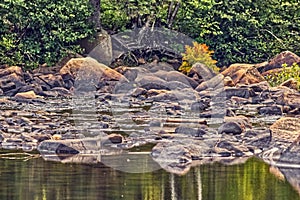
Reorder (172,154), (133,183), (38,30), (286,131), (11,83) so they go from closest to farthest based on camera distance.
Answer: (133,183) < (172,154) < (286,131) < (11,83) < (38,30)

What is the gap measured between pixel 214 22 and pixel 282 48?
2811 mm

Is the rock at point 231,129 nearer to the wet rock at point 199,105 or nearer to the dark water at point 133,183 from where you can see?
the dark water at point 133,183

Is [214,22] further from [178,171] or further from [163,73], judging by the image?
[178,171]

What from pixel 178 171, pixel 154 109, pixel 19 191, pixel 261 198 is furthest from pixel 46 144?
pixel 154 109

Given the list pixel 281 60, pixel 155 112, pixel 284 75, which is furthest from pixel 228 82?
pixel 155 112

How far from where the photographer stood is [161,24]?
123 feet

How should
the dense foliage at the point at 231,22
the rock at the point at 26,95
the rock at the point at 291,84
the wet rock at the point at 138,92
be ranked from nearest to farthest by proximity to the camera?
the rock at the point at 26,95 → the rock at the point at 291,84 → the wet rock at the point at 138,92 → the dense foliage at the point at 231,22

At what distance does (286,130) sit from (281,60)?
15.6 m

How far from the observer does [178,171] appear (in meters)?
16.0

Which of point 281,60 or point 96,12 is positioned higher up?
point 96,12

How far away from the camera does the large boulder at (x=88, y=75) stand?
108 feet

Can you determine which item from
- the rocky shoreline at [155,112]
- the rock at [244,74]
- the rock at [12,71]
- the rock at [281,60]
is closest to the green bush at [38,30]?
the rocky shoreline at [155,112]

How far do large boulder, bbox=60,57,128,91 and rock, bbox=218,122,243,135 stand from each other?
12159 mm

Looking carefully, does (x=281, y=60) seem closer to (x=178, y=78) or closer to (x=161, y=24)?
(x=178, y=78)
